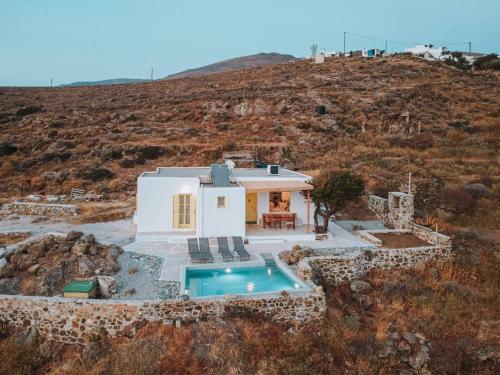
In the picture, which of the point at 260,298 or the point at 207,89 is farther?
the point at 207,89

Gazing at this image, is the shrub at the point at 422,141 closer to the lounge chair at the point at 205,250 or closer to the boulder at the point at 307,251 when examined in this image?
the boulder at the point at 307,251

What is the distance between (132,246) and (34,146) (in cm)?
2403

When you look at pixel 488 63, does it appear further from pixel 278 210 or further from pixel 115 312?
pixel 115 312

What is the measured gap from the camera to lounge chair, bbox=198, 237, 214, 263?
12000mm

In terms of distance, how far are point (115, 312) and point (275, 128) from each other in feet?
90.1

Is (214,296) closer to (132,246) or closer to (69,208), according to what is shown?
(132,246)

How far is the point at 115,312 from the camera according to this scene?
29.8ft

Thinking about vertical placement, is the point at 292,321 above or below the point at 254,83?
below

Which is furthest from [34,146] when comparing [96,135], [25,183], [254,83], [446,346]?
[446,346]

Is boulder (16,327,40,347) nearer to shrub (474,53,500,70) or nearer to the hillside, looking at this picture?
the hillside

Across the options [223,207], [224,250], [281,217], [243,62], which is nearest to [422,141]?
[281,217]

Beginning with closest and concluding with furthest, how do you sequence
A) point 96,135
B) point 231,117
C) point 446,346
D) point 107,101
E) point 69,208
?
point 446,346 → point 69,208 → point 96,135 → point 231,117 → point 107,101

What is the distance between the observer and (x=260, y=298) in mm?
9531

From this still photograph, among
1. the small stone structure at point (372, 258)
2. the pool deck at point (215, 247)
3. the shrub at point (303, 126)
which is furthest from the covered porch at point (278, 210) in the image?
the shrub at point (303, 126)
